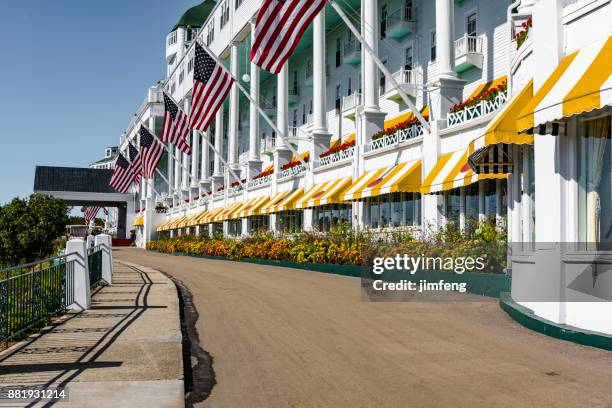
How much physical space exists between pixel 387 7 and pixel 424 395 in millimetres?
29544

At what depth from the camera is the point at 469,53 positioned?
2603 cm

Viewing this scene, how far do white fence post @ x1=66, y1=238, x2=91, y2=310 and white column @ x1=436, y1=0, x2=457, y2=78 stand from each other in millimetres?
14251

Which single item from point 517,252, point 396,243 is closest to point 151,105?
point 396,243

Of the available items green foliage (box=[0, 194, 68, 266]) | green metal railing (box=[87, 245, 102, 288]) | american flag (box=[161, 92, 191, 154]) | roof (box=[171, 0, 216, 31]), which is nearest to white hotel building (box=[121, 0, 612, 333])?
american flag (box=[161, 92, 191, 154])

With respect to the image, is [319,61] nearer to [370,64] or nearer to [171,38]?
[370,64]

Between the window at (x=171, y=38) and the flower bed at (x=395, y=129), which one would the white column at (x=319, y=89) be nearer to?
the flower bed at (x=395, y=129)

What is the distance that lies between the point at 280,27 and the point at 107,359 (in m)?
15.8

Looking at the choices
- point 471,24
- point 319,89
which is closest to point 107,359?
point 471,24

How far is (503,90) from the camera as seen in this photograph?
1878 centimetres

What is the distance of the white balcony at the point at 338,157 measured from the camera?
2933 centimetres

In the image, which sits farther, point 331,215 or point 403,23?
point 331,215

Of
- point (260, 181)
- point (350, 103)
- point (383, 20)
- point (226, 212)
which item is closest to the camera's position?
point (383, 20)

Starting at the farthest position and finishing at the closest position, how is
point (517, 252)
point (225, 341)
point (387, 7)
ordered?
point (387, 7) → point (517, 252) → point (225, 341)

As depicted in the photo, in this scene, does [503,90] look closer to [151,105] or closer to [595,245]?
[595,245]
